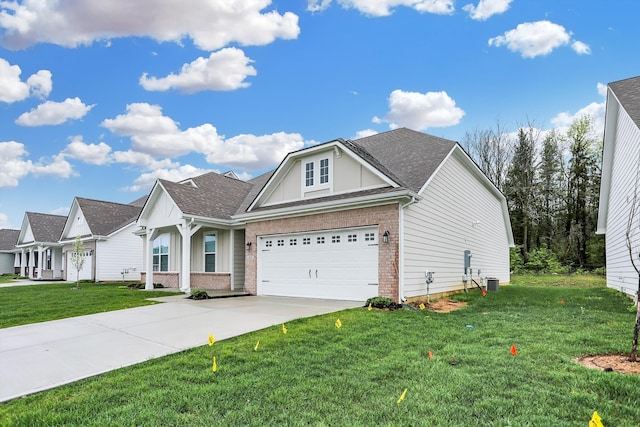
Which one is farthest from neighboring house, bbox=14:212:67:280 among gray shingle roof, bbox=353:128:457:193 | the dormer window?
gray shingle roof, bbox=353:128:457:193

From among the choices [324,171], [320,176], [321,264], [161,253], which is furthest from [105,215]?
[321,264]

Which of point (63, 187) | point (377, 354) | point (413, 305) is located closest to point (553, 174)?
point (413, 305)

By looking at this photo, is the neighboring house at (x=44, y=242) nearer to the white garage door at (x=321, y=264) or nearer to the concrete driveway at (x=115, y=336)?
the white garage door at (x=321, y=264)

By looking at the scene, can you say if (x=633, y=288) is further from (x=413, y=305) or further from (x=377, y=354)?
(x=377, y=354)

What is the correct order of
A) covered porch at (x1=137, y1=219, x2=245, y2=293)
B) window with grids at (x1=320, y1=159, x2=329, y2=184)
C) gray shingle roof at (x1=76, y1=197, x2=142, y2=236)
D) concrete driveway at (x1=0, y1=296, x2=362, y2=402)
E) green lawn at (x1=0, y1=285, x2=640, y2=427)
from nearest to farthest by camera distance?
green lawn at (x1=0, y1=285, x2=640, y2=427)
concrete driveway at (x1=0, y1=296, x2=362, y2=402)
window with grids at (x1=320, y1=159, x2=329, y2=184)
covered porch at (x1=137, y1=219, x2=245, y2=293)
gray shingle roof at (x1=76, y1=197, x2=142, y2=236)

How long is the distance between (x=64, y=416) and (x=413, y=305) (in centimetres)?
848

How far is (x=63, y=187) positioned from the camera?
1099 inches

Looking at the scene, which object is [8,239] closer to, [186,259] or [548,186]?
[186,259]

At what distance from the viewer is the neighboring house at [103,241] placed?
24.0 m

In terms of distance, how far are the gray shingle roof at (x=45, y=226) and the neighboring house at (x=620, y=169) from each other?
3486cm

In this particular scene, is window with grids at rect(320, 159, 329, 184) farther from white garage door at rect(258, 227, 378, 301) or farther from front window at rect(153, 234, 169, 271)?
front window at rect(153, 234, 169, 271)

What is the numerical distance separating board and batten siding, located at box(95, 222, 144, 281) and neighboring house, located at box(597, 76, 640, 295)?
2433cm

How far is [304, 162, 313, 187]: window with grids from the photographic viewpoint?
42.6ft

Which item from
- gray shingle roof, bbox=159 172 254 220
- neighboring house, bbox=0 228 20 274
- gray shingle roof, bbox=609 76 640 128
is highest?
gray shingle roof, bbox=609 76 640 128
